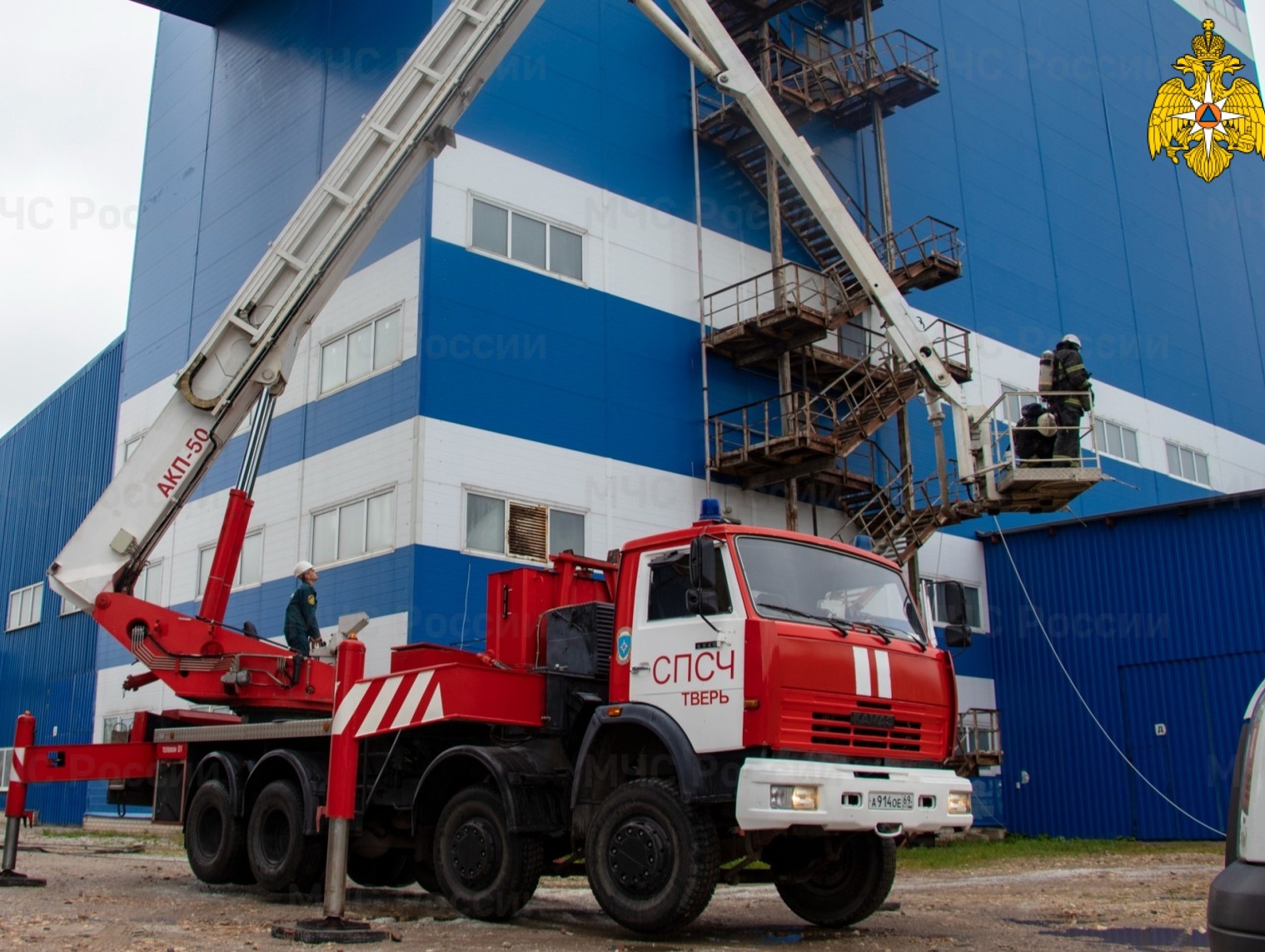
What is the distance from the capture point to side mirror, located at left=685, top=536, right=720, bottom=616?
8.79 meters

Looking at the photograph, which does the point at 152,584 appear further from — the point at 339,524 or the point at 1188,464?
the point at 1188,464

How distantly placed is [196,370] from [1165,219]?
31.2 m

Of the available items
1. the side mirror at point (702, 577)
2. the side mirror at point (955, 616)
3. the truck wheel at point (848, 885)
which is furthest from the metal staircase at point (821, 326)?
the side mirror at point (702, 577)

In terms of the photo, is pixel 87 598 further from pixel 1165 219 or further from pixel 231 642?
pixel 1165 219

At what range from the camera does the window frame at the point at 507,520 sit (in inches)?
749

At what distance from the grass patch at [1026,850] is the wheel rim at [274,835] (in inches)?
352

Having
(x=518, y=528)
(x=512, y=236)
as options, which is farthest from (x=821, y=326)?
(x=518, y=528)

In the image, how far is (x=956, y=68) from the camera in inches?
1202

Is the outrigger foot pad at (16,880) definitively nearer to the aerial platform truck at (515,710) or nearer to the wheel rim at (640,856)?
the aerial platform truck at (515,710)

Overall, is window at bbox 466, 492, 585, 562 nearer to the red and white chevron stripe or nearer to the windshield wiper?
the red and white chevron stripe

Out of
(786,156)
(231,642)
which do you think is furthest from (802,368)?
(231,642)

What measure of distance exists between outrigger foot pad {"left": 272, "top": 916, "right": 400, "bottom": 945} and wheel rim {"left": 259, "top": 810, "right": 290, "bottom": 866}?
2.98m

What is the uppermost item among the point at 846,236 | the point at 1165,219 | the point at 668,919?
the point at 1165,219

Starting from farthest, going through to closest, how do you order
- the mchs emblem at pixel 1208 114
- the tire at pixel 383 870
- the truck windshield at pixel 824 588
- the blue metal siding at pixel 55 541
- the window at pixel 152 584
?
the mchs emblem at pixel 1208 114, the blue metal siding at pixel 55 541, the window at pixel 152 584, the tire at pixel 383 870, the truck windshield at pixel 824 588
